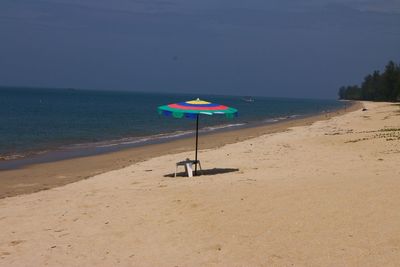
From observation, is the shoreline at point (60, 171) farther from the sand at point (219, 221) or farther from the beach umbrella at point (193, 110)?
the beach umbrella at point (193, 110)

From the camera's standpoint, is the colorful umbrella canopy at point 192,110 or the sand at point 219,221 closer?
the sand at point 219,221

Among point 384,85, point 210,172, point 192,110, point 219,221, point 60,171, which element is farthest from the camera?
point 384,85

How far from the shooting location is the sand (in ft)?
20.6

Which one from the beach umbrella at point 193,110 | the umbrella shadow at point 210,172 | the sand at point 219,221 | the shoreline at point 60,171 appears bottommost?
the shoreline at point 60,171

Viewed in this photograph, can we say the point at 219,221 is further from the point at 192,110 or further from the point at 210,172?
the point at 210,172

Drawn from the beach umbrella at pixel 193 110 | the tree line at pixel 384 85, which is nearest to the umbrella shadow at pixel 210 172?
the beach umbrella at pixel 193 110

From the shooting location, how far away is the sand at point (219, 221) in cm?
628

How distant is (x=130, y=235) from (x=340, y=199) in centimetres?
339

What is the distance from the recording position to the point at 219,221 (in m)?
7.74

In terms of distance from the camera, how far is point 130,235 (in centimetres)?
743

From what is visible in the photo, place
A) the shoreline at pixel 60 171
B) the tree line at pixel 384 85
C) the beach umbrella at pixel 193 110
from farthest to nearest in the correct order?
the tree line at pixel 384 85 < the shoreline at pixel 60 171 < the beach umbrella at pixel 193 110

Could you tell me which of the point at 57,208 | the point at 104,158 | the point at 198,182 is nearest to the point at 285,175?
the point at 198,182

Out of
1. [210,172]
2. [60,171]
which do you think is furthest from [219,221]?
[60,171]

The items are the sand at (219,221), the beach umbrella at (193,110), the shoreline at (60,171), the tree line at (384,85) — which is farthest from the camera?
the tree line at (384,85)
